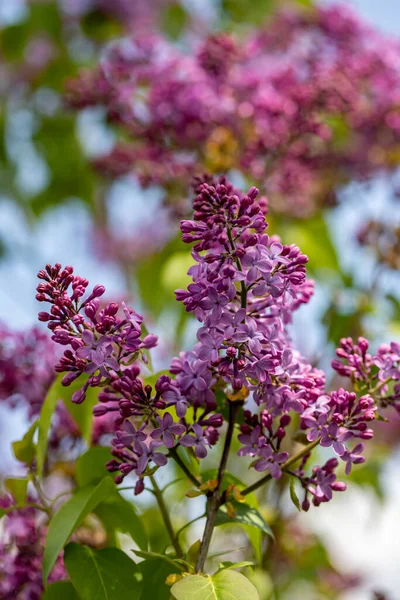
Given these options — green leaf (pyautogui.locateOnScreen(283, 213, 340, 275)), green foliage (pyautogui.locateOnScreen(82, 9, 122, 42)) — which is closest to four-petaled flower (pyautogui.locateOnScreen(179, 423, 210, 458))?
green leaf (pyautogui.locateOnScreen(283, 213, 340, 275))

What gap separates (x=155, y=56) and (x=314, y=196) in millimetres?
484

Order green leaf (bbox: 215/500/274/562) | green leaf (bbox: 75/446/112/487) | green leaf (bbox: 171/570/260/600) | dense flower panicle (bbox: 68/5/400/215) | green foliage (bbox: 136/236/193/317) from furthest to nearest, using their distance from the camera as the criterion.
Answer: dense flower panicle (bbox: 68/5/400/215) < green foliage (bbox: 136/236/193/317) < green leaf (bbox: 75/446/112/487) < green leaf (bbox: 215/500/274/562) < green leaf (bbox: 171/570/260/600)

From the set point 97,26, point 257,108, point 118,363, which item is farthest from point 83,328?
point 97,26

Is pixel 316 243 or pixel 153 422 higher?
pixel 316 243

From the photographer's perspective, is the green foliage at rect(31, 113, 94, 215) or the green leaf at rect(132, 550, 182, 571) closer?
the green leaf at rect(132, 550, 182, 571)

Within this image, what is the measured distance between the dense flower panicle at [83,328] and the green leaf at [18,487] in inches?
9.8

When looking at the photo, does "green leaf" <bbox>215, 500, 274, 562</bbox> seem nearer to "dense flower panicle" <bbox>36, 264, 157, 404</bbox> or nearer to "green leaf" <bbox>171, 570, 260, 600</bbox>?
"green leaf" <bbox>171, 570, 260, 600</bbox>

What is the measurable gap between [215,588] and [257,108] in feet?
3.29

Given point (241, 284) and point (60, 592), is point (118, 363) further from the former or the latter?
point (60, 592)

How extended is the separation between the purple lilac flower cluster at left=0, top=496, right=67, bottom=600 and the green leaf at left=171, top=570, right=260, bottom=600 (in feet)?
1.01

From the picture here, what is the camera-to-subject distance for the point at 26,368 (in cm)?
116

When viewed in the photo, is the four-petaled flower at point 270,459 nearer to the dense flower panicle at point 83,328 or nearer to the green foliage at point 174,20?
the dense flower panicle at point 83,328

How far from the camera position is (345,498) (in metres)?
2.06

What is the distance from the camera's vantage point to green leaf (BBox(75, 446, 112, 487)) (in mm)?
905
